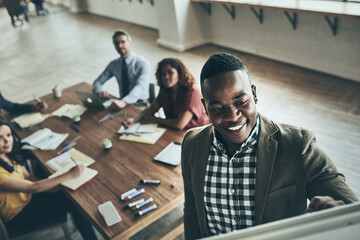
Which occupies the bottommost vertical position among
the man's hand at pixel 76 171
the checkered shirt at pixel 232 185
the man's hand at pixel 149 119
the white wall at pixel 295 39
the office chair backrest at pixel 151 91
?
the white wall at pixel 295 39

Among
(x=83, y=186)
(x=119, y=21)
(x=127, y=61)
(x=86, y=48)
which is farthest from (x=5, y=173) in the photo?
(x=119, y=21)

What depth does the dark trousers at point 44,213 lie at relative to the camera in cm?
240

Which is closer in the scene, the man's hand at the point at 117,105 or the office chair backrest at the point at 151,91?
the man's hand at the point at 117,105

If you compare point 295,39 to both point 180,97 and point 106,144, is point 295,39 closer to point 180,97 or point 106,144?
point 180,97

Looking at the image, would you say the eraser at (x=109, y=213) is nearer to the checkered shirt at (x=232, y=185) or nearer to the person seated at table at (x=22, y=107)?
the checkered shirt at (x=232, y=185)

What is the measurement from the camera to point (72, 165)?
2473 millimetres

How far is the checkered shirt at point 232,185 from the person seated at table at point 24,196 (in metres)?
1.30

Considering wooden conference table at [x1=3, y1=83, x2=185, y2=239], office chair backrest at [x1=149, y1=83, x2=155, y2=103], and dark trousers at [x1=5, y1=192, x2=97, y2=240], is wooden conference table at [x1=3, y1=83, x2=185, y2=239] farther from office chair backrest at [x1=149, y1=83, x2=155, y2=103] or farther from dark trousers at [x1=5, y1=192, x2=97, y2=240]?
office chair backrest at [x1=149, y1=83, x2=155, y2=103]

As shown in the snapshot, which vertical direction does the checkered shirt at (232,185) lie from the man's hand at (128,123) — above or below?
above

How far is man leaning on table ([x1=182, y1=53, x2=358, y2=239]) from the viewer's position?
A: 1114 mm

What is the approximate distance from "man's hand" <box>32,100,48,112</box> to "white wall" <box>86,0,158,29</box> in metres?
5.65

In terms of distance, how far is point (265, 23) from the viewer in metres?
5.89

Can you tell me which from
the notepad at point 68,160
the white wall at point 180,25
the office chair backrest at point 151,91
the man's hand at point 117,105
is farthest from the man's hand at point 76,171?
the white wall at point 180,25

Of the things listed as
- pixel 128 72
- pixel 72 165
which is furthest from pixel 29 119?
pixel 128 72
